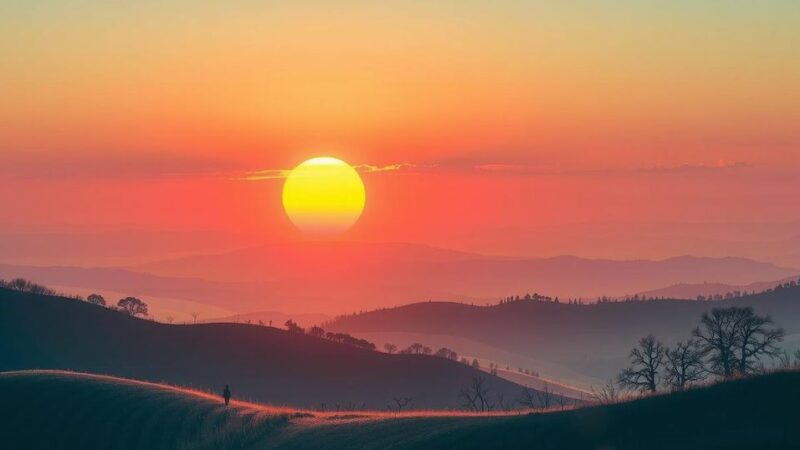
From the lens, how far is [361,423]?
63.0 metres

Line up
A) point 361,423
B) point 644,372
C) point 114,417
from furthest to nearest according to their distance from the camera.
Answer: point 644,372, point 114,417, point 361,423

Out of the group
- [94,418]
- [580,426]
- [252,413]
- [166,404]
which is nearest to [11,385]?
[94,418]

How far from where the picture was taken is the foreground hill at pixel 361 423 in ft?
145

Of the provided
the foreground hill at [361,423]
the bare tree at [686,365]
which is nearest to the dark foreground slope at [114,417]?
the foreground hill at [361,423]

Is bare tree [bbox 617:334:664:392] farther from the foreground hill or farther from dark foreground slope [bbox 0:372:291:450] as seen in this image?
dark foreground slope [bbox 0:372:291:450]

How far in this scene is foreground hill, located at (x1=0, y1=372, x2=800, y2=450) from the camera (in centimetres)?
4406

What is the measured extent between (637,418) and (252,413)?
32775 millimetres

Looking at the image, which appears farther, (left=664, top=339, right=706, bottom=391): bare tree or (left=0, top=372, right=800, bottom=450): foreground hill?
(left=664, top=339, right=706, bottom=391): bare tree

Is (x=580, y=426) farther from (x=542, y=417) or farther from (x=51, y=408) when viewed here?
(x=51, y=408)

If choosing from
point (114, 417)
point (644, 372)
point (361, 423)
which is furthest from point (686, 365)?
point (114, 417)

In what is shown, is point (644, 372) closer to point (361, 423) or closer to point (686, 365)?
point (686, 365)

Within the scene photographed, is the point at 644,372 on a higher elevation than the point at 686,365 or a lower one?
higher

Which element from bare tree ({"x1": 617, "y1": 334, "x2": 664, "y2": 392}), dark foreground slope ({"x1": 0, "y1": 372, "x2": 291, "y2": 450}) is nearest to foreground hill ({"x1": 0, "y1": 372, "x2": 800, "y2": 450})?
dark foreground slope ({"x1": 0, "y1": 372, "x2": 291, "y2": 450})

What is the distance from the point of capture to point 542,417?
5103 cm
